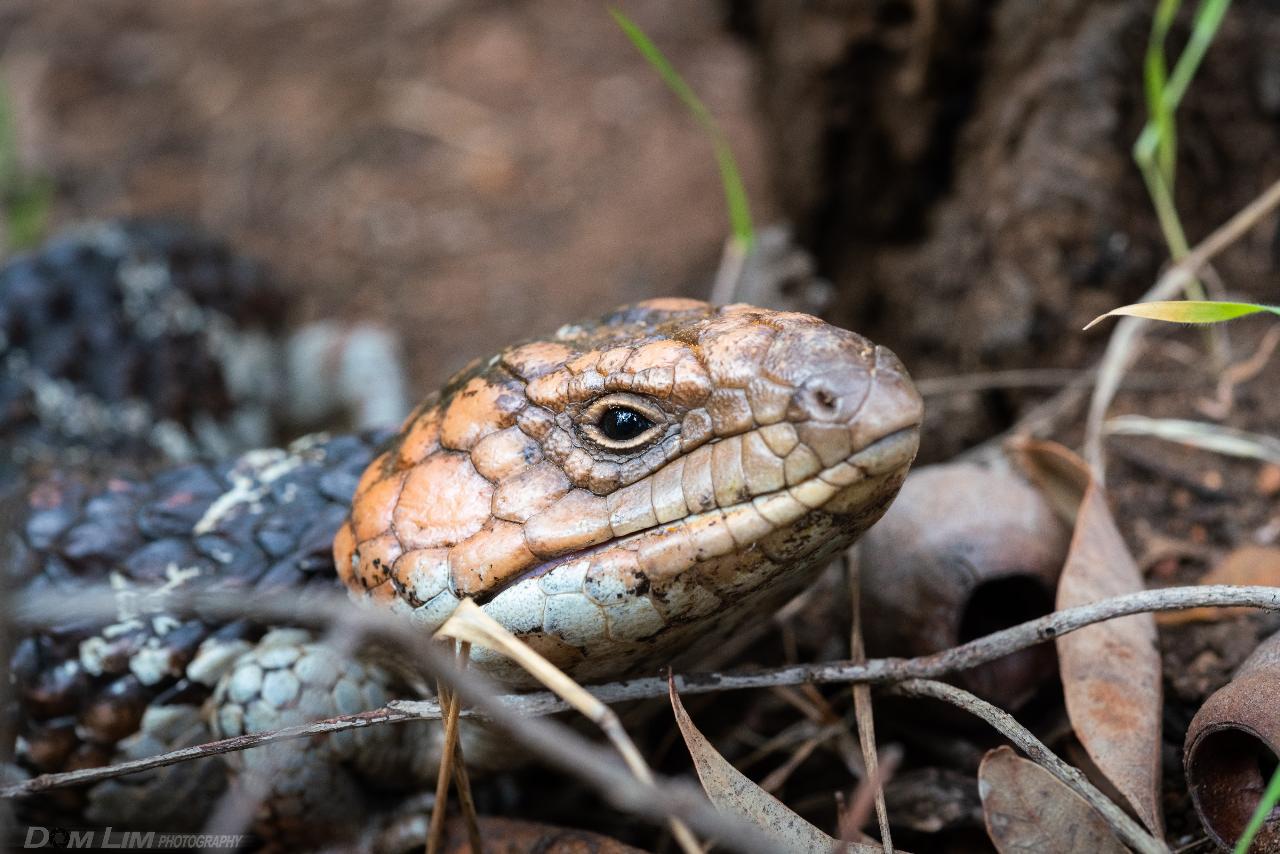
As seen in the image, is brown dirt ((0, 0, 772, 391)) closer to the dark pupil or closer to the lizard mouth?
the dark pupil

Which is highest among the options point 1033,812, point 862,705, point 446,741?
point 446,741

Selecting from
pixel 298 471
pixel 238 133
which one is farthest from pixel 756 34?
pixel 238 133

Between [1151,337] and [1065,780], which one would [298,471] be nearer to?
[1065,780]

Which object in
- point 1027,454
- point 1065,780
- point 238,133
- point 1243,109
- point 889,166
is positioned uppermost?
point 238,133

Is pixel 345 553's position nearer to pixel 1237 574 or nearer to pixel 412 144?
pixel 1237 574

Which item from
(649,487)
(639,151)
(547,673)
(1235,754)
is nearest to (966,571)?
(1235,754)

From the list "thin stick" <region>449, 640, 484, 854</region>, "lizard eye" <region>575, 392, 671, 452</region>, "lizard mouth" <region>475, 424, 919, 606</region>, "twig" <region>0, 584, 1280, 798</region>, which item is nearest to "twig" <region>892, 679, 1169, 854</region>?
"twig" <region>0, 584, 1280, 798</region>

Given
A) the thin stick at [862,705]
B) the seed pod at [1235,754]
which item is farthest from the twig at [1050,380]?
the seed pod at [1235,754]
